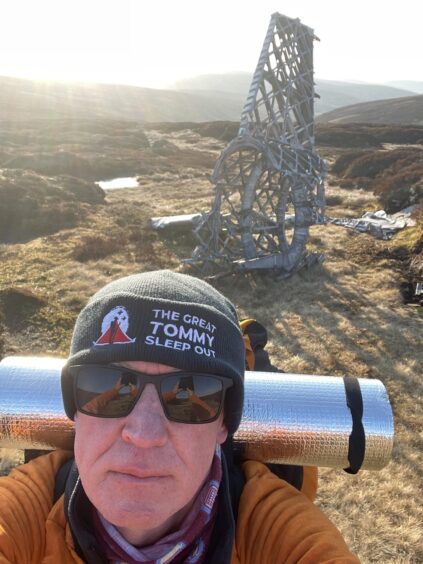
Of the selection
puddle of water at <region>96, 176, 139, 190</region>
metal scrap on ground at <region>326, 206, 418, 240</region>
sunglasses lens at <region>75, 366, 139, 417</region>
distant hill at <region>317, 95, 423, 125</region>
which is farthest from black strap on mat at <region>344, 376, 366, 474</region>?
distant hill at <region>317, 95, 423, 125</region>

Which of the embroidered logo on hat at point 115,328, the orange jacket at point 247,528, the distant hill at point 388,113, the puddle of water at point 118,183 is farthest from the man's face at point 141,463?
the distant hill at point 388,113

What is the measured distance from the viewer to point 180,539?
6.01ft

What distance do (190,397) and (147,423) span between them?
207mm

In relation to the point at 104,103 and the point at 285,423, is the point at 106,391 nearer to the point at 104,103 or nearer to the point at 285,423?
the point at 285,423

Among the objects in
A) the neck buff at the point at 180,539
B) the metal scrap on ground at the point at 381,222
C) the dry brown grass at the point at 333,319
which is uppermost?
the neck buff at the point at 180,539

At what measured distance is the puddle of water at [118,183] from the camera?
28141 millimetres

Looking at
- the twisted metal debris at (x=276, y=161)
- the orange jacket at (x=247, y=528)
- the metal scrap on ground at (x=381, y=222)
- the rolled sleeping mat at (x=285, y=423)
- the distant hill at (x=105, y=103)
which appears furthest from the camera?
the distant hill at (x=105, y=103)

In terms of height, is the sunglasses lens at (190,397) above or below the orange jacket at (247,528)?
above

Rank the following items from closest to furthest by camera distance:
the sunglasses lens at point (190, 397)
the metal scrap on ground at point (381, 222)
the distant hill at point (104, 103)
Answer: the sunglasses lens at point (190, 397)
the metal scrap on ground at point (381, 222)
the distant hill at point (104, 103)

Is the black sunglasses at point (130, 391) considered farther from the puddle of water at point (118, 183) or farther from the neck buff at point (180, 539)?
the puddle of water at point (118, 183)

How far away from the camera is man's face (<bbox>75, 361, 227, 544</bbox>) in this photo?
169cm

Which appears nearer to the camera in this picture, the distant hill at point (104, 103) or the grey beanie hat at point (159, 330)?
the grey beanie hat at point (159, 330)

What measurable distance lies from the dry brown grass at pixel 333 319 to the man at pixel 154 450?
3.98 m

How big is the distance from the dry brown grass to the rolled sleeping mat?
10.9 feet
